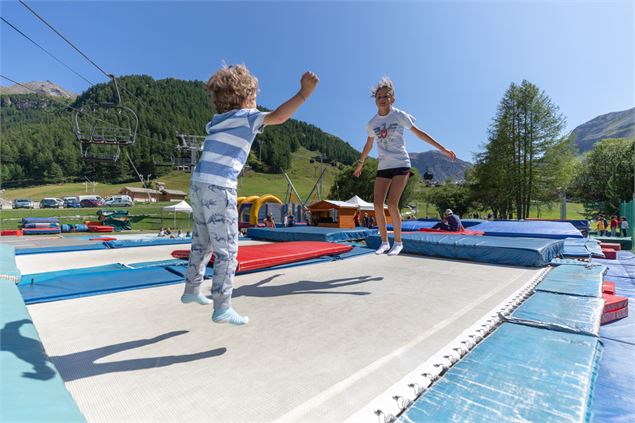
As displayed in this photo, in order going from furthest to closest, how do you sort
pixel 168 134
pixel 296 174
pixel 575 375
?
pixel 296 174
pixel 168 134
pixel 575 375

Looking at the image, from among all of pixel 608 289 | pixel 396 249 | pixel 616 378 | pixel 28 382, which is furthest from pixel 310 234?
pixel 28 382

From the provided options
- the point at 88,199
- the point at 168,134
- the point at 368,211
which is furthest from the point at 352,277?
the point at 168,134

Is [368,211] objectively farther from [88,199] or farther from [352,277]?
[88,199]

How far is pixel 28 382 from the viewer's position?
2.62 ft

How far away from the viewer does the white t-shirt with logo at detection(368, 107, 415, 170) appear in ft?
10.7

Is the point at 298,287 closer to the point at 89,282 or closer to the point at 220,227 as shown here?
the point at 220,227

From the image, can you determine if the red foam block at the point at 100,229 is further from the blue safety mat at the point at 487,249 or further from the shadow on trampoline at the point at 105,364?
the shadow on trampoline at the point at 105,364

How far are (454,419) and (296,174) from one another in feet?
264

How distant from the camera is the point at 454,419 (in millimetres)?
838

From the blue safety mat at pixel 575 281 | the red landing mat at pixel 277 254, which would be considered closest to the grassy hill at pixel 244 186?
the red landing mat at pixel 277 254

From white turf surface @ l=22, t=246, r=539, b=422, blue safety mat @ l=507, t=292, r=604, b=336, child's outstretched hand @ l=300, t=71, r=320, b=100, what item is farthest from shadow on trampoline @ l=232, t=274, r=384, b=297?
child's outstretched hand @ l=300, t=71, r=320, b=100

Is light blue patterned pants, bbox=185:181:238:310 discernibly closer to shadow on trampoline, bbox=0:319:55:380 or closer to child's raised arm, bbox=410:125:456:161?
shadow on trampoline, bbox=0:319:55:380

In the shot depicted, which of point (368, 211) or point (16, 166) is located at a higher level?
point (16, 166)

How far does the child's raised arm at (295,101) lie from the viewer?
1.48 meters
